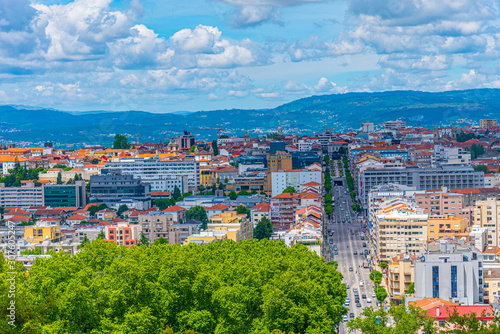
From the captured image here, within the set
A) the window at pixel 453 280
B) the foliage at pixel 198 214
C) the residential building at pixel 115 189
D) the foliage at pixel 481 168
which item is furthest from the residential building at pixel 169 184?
the window at pixel 453 280

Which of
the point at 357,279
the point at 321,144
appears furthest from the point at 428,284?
the point at 321,144

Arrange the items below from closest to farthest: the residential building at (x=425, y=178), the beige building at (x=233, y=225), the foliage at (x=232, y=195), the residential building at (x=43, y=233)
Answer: the beige building at (x=233, y=225) → the residential building at (x=43, y=233) → the residential building at (x=425, y=178) → the foliage at (x=232, y=195)

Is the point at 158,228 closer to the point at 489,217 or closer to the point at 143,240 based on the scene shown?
the point at 143,240

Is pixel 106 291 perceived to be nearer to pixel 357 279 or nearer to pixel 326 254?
pixel 357 279

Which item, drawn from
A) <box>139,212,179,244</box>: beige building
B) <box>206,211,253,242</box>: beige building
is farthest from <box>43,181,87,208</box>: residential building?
<box>206,211,253,242</box>: beige building

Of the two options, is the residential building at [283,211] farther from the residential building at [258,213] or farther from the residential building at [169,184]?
the residential building at [169,184]

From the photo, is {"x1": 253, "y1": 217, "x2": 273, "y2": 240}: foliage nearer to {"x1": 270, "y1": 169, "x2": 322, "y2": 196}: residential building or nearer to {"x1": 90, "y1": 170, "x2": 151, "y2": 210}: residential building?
{"x1": 270, "y1": 169, "x2": 322, "y2": 196}: residential building

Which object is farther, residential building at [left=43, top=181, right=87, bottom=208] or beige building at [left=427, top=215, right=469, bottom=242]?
residential building at [left=43, top=181, right=87, bottom=208]
